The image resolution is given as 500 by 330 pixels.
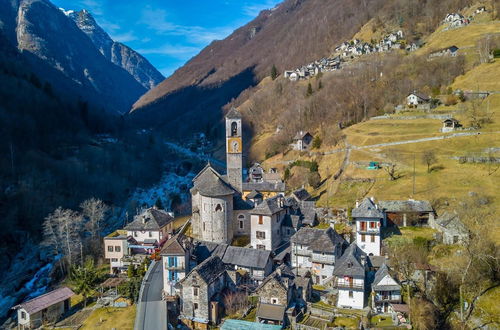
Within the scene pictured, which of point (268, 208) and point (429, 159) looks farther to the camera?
point (429, 159)

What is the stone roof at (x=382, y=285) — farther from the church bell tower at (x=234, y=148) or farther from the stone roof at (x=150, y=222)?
the stone roof at (x=150, y=222)

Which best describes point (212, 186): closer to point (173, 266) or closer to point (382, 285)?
point (173, 266)

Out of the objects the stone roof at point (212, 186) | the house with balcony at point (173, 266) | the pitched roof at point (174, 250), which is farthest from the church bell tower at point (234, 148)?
the house with balcony at point (173, 266)

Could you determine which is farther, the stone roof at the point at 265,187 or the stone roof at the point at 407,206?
the stone roof at the point at 265,187

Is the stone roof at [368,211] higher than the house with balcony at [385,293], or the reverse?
the stone roof at [368,211]

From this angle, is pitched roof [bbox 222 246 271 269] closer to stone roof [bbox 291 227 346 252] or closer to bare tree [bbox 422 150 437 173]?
stone roof [bbox 291 227 346 252]

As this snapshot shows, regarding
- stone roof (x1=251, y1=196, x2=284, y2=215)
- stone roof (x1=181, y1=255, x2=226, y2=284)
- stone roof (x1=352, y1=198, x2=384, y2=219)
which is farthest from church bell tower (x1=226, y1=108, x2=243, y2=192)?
stone roof (x1=352, y1=198, x2=384, y2=219)

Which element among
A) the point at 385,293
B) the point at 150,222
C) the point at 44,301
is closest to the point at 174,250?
the point at 150,222

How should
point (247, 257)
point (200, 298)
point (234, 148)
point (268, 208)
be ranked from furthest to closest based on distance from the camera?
point (234, 148), point (268, 208), point (247, 257), point (200, 298)
